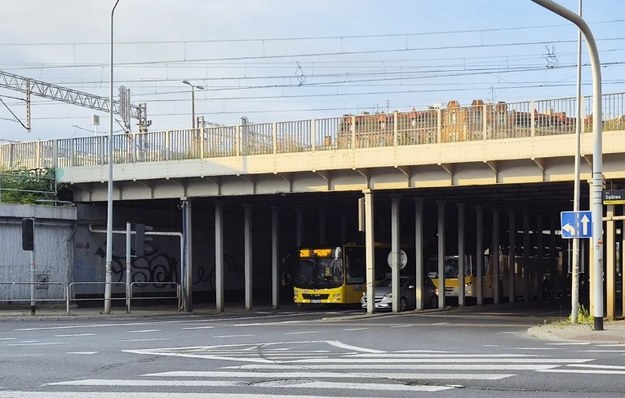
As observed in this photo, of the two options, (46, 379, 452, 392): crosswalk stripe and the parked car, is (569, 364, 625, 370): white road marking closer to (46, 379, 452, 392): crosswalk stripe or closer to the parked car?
(46, 379, 452, 392): crosswalk stripe

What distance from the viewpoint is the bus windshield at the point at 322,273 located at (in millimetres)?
42156

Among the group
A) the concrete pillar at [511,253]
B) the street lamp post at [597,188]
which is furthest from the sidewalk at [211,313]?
the concrete pillar at [511,253]

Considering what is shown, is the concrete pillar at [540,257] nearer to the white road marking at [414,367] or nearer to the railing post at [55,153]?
the railing post at [55,153]

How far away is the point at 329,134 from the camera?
116 feet

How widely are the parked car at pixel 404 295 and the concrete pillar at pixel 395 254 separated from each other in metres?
1.09

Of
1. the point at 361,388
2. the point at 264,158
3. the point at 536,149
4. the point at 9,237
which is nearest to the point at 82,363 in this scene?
the point at 361,388

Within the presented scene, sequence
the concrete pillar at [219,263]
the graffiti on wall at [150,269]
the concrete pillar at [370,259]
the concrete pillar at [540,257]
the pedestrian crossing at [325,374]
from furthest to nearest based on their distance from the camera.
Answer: the concrete pillar at [540,257] < the graffiti on wall at [150,269] < the concrete pillar at [219,263] < the concrete pillar at [370,259] < the pedestrian crossing at [325,374]

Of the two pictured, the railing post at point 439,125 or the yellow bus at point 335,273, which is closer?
the railing post at point 439,125

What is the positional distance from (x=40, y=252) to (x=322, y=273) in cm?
1184

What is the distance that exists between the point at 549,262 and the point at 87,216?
26.8 meters

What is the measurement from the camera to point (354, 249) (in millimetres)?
42469

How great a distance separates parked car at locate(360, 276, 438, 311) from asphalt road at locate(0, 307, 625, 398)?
13.4 metres

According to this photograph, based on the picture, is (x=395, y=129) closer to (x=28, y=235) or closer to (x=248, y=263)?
(x=248, y=263)

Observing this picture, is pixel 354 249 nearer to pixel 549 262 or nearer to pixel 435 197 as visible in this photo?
pixel 435 197
